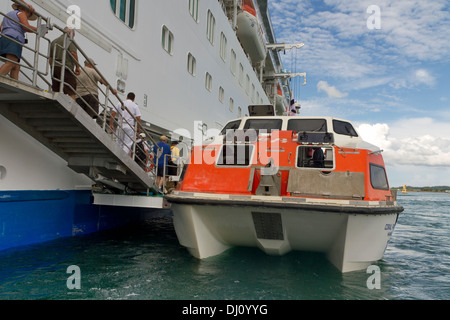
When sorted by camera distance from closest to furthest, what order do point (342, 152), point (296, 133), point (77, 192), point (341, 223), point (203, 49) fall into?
point (341, 223) → point (342, 152) → point (296, 133) → point (77, 192) → point (203, 49)

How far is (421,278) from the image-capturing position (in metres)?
5.86

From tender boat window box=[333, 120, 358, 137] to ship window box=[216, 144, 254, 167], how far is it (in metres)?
2.15

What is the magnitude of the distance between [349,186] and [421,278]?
7.07ft

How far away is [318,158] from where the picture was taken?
613cm

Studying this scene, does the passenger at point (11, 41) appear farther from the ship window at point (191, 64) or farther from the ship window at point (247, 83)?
the ship window at point (247, 83)

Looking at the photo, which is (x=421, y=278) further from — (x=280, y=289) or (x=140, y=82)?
(x=140, y=82)

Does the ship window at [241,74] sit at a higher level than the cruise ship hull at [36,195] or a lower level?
higher

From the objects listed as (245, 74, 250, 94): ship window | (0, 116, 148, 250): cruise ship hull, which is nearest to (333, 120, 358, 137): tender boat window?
(0, 116, 148, 250): cruise ship hull

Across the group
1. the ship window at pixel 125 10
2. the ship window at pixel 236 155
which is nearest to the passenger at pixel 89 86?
the ship window at pixel 236 155

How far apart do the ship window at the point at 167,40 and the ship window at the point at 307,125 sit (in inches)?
227

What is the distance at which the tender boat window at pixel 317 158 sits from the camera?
6027mm

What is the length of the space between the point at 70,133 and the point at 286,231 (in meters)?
4.09
